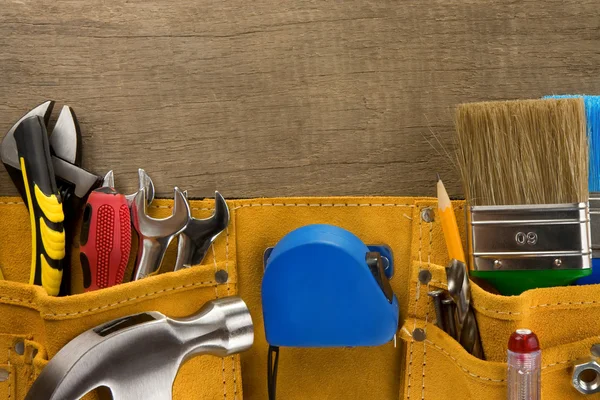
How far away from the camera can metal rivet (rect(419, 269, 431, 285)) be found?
805mm

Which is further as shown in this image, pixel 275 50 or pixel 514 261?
pixel 275 50

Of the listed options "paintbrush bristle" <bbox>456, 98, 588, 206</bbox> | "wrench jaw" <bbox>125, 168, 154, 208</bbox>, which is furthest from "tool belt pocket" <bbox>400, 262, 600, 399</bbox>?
"wrench jaw" <bbox>125, 168, 154, 208</bbox>

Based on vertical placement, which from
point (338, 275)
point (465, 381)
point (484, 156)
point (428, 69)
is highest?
point (428, 69)

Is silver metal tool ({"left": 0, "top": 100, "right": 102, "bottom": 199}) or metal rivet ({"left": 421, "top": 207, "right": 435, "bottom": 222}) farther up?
silver metal tool ({"left": 0, "top": 100, "right": 102, "bottom": 199})

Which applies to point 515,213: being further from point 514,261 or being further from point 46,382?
point 46,382

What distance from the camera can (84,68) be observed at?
863 mm

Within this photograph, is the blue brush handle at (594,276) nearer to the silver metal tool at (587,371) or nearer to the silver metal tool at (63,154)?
the silver metal tool at (587,371)

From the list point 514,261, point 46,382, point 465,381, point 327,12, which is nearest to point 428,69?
point 327,12

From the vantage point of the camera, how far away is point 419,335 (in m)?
0.80

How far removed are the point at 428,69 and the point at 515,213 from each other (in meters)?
0.21

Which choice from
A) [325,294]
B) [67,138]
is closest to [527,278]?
[325,294]

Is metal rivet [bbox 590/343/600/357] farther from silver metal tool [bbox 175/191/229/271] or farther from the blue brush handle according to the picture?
silver metal tool [bbox 175/191/229/271]

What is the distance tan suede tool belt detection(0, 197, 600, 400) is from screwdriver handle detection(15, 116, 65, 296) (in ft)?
0.11

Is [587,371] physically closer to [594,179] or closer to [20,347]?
[594,179]
